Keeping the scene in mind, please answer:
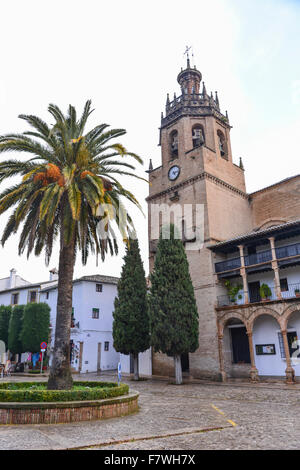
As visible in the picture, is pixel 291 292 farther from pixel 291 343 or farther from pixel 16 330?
pixel 16 330

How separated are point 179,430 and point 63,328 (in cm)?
584

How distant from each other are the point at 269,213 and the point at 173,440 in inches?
1020

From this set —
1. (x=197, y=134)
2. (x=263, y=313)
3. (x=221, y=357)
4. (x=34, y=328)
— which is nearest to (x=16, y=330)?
(x=34, y=328)

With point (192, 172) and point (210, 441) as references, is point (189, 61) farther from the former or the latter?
Answer: point (210, 441)

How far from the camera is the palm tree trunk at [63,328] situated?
480 inches

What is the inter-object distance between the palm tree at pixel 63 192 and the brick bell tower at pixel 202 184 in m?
13.1

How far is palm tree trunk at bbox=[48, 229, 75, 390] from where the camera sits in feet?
40.0

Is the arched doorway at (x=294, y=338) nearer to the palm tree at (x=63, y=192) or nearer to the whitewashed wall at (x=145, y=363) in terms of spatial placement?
the whitewashed wall at (x=145, y=363)

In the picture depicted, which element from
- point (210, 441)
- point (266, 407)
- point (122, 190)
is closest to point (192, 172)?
point (122, 190)

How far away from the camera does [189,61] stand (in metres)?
36.2

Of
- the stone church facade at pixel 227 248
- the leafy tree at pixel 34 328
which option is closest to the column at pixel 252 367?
the stone church facade at pixel 227 248

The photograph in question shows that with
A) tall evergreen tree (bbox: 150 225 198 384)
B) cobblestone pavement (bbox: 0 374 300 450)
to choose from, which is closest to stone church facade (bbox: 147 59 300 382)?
tall evergreen tree (bbox: 150 225 198 384)

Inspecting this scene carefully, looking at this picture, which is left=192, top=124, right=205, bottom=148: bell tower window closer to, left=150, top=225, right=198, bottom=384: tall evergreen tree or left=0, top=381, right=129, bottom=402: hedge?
left=150, top=225, right=198, bottom=384: tall evergreen tree

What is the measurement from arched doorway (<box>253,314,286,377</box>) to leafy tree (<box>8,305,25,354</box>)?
77.9 ft
